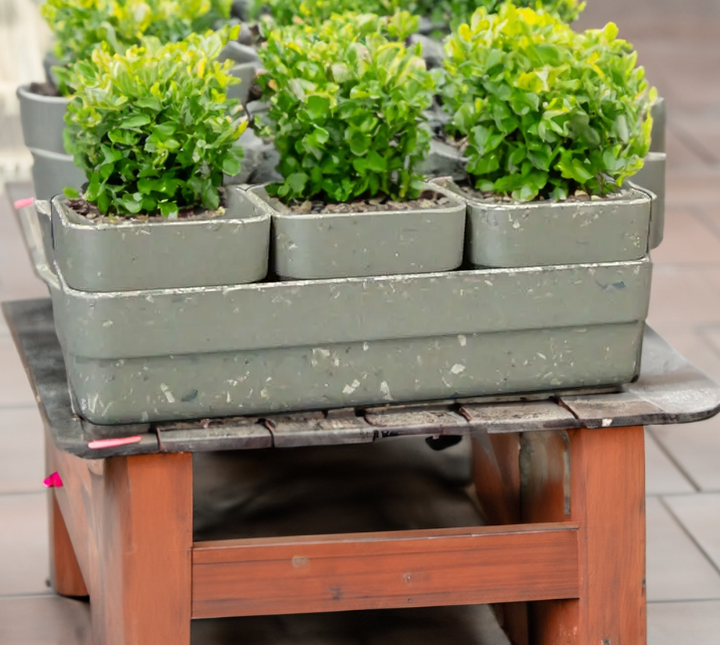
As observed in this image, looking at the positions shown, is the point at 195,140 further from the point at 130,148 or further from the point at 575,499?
the point at 575,499

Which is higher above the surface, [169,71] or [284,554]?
[169,71]

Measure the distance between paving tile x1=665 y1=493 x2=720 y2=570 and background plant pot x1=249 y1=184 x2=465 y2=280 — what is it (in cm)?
98

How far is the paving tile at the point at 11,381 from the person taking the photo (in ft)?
8.33

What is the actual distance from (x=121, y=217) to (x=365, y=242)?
235 millimetres

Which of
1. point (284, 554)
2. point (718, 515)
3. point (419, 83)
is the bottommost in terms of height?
point (718, 515)

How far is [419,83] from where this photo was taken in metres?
1.20

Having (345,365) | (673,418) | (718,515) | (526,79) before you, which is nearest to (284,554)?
(345,365)

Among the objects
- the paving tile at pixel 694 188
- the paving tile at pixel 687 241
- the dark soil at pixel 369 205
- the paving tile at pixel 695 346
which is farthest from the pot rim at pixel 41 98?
the paving tile at pixel 694 188

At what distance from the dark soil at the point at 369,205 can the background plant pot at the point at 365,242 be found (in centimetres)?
3

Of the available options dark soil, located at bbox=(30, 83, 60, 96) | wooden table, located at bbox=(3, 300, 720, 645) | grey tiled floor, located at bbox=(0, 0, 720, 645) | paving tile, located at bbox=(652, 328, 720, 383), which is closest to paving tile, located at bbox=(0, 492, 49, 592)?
grey tiled floor, located at bbox=(0, 0, 720, 645)

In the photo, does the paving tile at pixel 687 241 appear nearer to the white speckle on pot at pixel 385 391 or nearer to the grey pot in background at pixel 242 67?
the grey pot in background at pixel 242 67

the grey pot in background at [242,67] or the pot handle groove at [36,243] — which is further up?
the grey pot in background at [242,67]

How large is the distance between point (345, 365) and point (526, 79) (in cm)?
33

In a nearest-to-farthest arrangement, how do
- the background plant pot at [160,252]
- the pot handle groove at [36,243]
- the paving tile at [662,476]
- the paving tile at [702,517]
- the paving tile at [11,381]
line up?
the background plant pot at [160,252] < the pot handle groove at [36,243] < the paving tile at [702,517] < the paving tile at [662,476] < the paving tile at [11,381]
